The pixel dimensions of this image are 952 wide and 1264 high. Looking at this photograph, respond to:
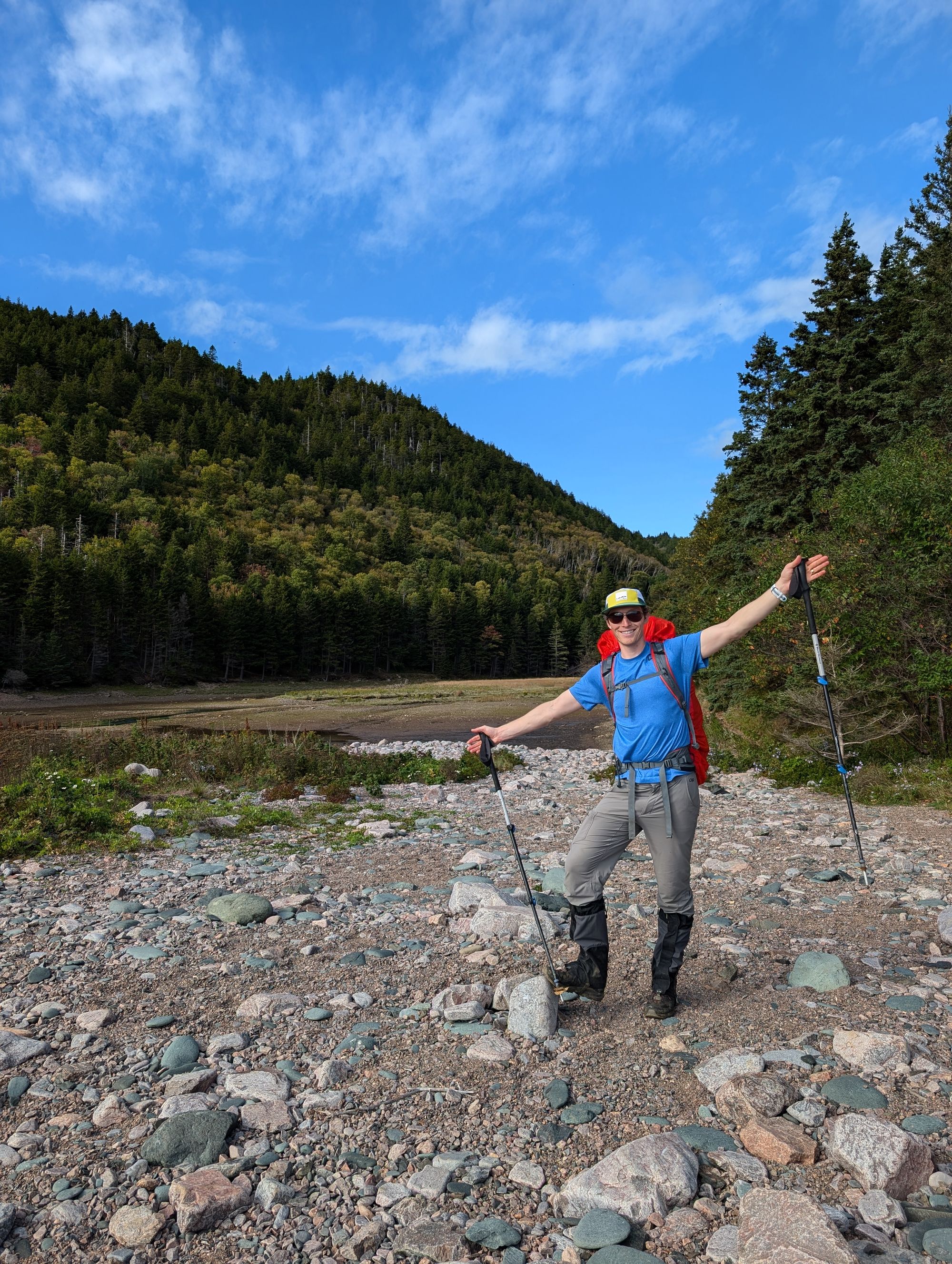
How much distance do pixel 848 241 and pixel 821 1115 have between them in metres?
30.5

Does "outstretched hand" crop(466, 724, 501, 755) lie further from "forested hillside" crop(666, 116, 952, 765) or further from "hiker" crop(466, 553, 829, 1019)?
"forested hillside" crop(666, 116, 952, 765)

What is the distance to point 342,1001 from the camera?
5.00 meters

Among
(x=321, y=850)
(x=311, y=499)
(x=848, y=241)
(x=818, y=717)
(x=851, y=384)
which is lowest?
(x=321, y=850)

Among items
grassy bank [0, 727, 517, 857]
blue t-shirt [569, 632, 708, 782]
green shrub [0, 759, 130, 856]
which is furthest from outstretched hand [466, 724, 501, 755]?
green shrub [0, 759, 130, 856]

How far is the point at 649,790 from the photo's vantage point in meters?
4.54

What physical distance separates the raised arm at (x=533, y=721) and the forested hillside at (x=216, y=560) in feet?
228

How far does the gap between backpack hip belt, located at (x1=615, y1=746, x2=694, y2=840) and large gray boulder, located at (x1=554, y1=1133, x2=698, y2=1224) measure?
5.61ft

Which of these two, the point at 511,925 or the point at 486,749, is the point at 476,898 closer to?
the point at 511,925

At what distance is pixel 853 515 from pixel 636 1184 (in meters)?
15.0

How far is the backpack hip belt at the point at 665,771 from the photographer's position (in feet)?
14.5

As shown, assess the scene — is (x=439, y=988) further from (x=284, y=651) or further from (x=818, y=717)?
(x=284, y=651)

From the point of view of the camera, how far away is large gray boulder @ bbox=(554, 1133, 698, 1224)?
2.94 m

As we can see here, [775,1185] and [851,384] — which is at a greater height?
[851,384]

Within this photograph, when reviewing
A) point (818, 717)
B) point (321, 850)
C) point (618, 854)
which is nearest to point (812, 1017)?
point (618, 854)
